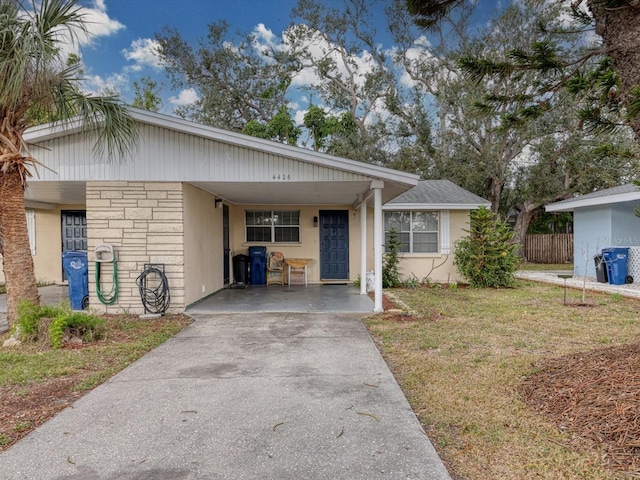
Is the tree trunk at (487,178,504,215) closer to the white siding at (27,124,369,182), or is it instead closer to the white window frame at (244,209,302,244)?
the white window frame at (244,209,302,244)

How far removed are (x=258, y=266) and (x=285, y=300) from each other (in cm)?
317

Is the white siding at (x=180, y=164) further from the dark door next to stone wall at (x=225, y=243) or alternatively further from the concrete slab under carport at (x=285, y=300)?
the dark door next to stone wall at (x=225, y=243)

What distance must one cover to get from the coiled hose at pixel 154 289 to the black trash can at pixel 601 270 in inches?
446

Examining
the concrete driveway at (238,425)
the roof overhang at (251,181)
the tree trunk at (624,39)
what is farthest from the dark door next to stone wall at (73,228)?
the tree trunk at (624,39)

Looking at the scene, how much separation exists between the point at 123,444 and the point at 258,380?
1.39 meters

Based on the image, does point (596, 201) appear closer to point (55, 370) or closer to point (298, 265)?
point (298, 265)

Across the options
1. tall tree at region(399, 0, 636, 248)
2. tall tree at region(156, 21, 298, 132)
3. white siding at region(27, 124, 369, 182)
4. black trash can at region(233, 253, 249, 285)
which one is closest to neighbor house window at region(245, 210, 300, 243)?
black trash can at region(233, 253, 249, 285)

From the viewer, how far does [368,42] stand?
75.2ft

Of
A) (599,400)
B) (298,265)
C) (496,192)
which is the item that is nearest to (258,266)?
(298,265)

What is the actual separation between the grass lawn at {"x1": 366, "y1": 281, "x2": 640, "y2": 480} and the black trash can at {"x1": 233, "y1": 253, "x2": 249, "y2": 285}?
4.68 m

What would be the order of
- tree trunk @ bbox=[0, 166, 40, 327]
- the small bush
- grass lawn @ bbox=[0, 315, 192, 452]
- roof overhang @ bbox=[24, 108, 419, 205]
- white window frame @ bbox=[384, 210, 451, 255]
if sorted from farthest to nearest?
white window frame @ bbox=[384, 210, 451, 255], roof overhang @ bbox=[24, 108, 419, 205], tree trunk @ bbox=[0, 166, 40, 327], the small bush, grass lawn @ bbox=[0, 315, 192, 452]

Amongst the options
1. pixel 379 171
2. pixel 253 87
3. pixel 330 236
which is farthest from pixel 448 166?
pixel 379 171

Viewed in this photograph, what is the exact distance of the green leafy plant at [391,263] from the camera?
36.0ft

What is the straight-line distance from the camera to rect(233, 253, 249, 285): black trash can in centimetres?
1139
